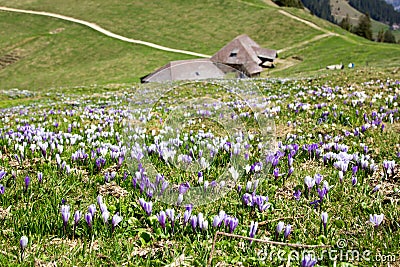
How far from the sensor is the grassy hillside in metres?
61.0

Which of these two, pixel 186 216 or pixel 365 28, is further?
pixel 365 28

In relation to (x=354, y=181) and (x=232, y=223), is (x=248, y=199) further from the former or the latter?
(x=354, y=181)

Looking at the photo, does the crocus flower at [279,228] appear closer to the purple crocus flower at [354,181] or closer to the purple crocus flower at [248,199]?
the purple crocus flower at [248,199]

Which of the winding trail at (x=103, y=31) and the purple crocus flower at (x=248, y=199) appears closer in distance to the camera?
the purple crocus flower at (x=248, y=199)

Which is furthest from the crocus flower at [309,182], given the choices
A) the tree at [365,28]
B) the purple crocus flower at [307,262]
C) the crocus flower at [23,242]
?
the tree at [365,28]

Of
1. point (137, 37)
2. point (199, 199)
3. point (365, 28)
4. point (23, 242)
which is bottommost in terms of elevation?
point (365, 28)

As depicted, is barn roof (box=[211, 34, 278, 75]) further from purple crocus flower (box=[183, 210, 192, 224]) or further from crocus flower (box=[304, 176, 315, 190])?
purple crocus flower (box=[183, 210, 192, 224])

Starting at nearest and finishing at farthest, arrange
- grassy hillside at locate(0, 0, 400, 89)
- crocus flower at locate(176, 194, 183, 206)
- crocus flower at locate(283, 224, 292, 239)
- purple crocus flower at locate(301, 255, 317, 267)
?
purple crocus flower at locate(301, 255, 317, 267) < crocus flower at locate(283, 224, 292, 239) < crocus flower at locate(176, 194, 183, 206) < grassy hillside at locate(0, 0, 400, 89)

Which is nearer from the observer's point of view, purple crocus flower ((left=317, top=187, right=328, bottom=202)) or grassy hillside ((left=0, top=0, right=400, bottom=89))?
purple crocus flower ((left=317, top=187, right=328, bottom=202))

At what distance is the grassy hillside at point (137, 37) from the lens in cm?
6097

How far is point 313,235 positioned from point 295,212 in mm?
404

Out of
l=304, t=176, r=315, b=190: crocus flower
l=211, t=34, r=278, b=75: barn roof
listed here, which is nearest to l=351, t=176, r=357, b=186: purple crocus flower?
l=304, t=176, r=315, b=190: crocus flower

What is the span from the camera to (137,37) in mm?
82688

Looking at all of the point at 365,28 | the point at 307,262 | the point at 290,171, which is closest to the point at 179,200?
the point at 307,262
